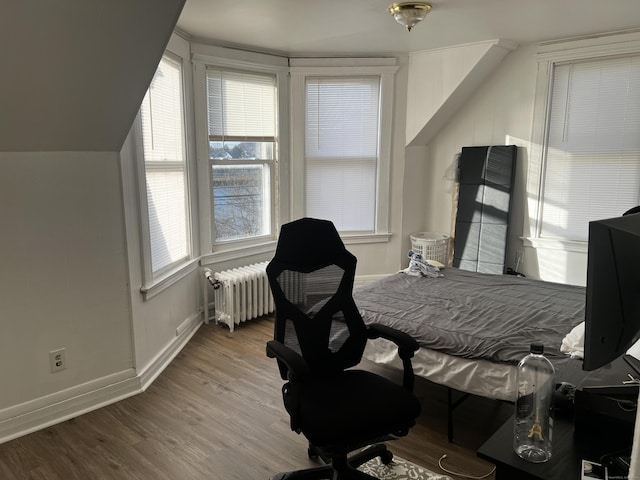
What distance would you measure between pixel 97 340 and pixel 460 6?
3.18m

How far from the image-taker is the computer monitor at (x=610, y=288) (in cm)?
111

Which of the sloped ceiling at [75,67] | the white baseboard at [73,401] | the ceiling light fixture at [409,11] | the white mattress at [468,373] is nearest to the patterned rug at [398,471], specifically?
the white mattress at [468,373]

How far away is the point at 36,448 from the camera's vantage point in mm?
2404

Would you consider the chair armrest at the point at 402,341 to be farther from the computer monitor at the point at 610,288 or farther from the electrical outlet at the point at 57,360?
the electrical outlet at the point at 57,360

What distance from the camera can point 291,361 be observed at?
5.95ft

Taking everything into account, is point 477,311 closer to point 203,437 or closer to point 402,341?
point 402,341

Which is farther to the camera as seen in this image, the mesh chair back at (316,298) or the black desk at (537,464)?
the mesh chair back at (316,298)

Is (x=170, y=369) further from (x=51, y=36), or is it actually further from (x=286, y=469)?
(x=51, y=36)

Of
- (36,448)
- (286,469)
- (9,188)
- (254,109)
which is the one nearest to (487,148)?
→ (254,109)

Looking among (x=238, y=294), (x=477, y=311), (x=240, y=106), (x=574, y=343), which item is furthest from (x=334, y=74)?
(x=574, y=343)

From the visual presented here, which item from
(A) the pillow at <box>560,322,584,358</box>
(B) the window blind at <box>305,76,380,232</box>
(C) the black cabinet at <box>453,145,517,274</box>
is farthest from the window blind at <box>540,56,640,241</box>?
(A) the pillow at <box>560,322,584,358</box>

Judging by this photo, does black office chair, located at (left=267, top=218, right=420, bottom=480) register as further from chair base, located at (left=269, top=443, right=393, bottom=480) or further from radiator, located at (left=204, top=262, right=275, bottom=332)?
radiator, located at (left=204, top=262, right=275, bottom=332)

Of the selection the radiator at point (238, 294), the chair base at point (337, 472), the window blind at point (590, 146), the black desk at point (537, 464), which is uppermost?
the window blind at point (590, 146)

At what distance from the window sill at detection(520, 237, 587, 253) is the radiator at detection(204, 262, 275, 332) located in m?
2.47
